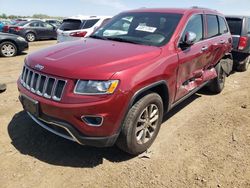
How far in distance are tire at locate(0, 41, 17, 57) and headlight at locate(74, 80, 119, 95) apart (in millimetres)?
8946

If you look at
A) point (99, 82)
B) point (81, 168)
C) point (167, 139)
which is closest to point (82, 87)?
point (99, 82)

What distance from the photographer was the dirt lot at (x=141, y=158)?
318 cm

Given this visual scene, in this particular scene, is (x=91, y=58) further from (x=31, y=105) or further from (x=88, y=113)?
(x=31, y=105)

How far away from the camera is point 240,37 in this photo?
792cm

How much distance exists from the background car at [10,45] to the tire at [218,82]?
8008 millimetres

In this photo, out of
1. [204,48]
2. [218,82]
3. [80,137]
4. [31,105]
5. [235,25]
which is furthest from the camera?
[235,25]

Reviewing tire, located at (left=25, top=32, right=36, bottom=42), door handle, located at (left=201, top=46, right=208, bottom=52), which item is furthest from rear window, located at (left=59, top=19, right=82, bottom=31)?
tire, located at (left=25, top=32, right=36, bottom=42)

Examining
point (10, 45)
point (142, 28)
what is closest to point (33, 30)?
point (10, 45)

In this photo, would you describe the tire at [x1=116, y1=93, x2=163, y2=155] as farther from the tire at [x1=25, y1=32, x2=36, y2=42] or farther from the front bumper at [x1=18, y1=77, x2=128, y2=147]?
the tire at [x1=25, y1=32, x2=36, y2=42]

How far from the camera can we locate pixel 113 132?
3.12 m

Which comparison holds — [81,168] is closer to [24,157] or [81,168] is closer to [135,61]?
[24,157]

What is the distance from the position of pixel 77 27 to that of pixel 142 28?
619 cm

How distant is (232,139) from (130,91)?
81.4 inches

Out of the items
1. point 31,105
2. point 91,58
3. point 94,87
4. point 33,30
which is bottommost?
point 33,30
